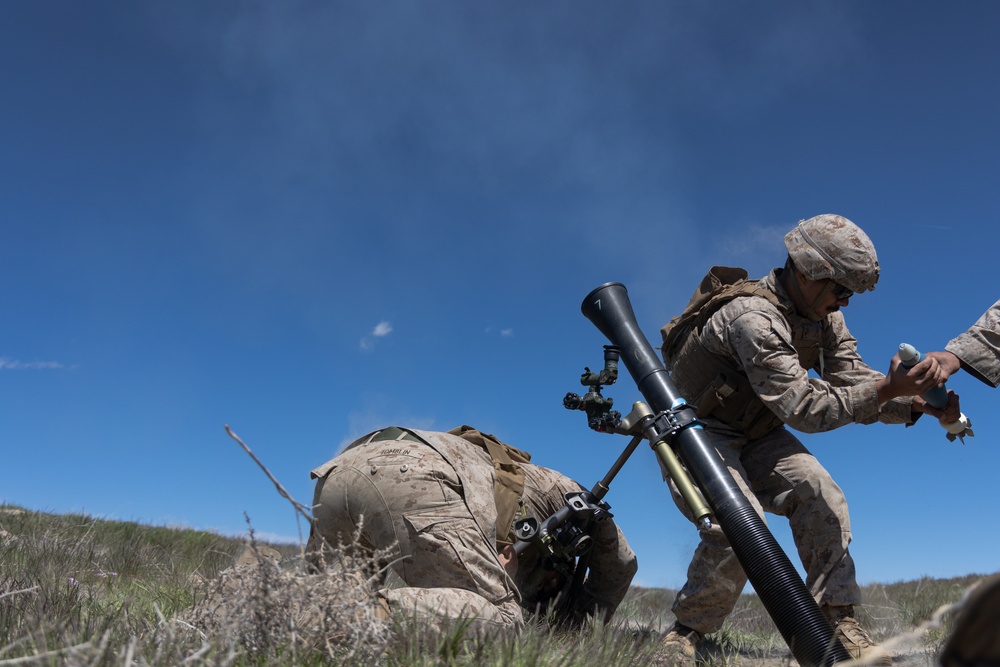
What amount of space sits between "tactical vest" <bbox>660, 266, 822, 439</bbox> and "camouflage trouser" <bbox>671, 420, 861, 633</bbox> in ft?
0.46

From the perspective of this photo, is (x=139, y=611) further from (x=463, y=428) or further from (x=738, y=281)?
(x=738, y=281)

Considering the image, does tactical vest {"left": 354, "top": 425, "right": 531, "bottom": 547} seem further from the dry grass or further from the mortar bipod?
the dry grass

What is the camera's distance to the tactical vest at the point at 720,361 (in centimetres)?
489

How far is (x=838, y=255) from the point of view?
4.76m

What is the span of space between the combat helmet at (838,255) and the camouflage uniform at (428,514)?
8.16ft

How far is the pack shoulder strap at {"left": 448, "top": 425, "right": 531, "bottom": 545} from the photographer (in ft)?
13.6

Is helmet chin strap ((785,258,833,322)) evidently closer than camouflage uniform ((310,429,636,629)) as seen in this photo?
No

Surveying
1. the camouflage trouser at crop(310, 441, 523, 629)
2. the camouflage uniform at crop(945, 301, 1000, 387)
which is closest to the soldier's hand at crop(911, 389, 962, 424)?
the camouflage uniform at crop(945, 301, 1000, 387)

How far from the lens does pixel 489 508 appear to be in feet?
12.3

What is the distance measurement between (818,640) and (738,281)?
2593 millimetres


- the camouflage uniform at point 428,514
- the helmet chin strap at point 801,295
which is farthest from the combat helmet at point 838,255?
the camouflage uniform at point 428,514

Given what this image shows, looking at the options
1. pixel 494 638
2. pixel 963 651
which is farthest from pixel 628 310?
pixel 963 651

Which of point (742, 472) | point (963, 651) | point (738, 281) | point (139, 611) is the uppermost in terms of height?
point (738, 281)

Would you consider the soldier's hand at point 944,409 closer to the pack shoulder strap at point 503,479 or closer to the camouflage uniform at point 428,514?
the pack shoulder strap at point 503,479
